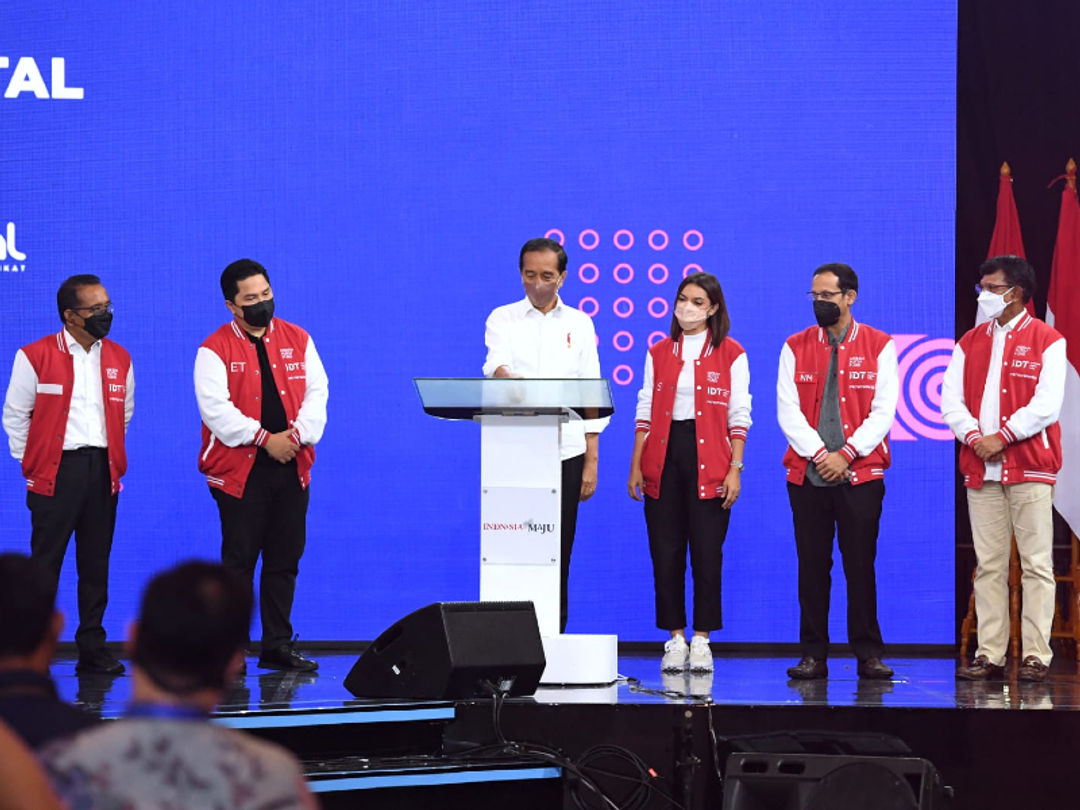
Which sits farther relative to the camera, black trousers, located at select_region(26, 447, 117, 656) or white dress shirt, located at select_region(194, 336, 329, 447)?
black trousers, located at select_region(26, 447, 117, 656)

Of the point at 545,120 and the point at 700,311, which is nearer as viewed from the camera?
the point at 700,311

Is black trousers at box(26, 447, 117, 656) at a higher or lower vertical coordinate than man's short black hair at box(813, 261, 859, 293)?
lower

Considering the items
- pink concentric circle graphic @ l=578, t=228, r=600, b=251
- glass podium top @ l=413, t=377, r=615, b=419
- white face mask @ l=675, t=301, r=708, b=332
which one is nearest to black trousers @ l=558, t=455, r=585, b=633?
white face mask @ l=675, t=301, r=708, b=332

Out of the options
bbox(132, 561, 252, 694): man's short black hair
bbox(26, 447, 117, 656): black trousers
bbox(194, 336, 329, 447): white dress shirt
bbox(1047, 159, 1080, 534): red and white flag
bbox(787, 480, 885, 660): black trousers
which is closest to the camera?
bbox(132, 561, 252, 694): man's short black hair

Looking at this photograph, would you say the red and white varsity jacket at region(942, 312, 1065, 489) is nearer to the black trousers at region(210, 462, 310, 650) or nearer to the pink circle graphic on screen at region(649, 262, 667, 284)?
the pink circle graphic on screen at region(649, 262, 667, 284)

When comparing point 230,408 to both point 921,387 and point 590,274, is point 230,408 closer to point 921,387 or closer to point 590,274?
point 590,274

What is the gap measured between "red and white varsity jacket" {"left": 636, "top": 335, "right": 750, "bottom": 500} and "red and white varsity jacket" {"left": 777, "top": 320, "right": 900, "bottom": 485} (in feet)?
0.66

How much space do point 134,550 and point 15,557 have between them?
4.47 metres

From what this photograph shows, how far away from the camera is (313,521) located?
628 cm

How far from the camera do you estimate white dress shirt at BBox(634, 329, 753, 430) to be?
516cm

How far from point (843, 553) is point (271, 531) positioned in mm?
2230

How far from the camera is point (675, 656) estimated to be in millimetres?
5168

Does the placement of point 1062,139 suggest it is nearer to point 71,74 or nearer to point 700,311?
point 700,311

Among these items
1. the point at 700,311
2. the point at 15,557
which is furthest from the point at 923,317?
the point at 15,557
